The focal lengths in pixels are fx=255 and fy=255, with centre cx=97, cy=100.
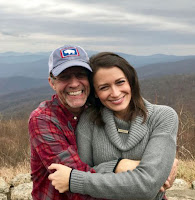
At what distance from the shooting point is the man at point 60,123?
167 centimetres

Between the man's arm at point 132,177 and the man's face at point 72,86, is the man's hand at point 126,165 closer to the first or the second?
the man's arm at point 132,177

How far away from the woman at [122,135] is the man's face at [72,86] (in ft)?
0.33

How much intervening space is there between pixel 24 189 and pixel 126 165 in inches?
102

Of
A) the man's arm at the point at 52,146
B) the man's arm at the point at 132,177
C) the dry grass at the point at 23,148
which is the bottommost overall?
the dry grass at the point at 23,148

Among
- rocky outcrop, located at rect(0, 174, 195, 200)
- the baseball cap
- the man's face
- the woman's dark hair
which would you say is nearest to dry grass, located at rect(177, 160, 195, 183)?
rocky outcrop, located at rect(0, 174, 195, 200)

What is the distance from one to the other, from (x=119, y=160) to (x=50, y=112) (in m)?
0.58

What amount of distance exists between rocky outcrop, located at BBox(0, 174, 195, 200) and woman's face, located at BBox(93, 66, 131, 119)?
1.88 meters

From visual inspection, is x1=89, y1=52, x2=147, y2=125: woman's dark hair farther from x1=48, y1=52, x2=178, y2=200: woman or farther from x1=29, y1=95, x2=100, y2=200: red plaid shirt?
x1=29, y1=95, x2=100, y2=200: red plaid shirt

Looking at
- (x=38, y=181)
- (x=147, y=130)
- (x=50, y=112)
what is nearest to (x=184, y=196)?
(x=147, y=130)

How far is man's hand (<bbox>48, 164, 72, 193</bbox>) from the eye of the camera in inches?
62.6

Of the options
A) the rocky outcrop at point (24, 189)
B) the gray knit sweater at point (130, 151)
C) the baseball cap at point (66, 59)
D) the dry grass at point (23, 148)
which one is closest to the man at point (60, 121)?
the baseball cap at point (66, 59)

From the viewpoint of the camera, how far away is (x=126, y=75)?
1915 millimetres

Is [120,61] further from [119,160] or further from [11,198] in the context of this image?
[11,198]

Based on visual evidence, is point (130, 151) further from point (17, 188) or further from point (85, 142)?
point (17, 188)
